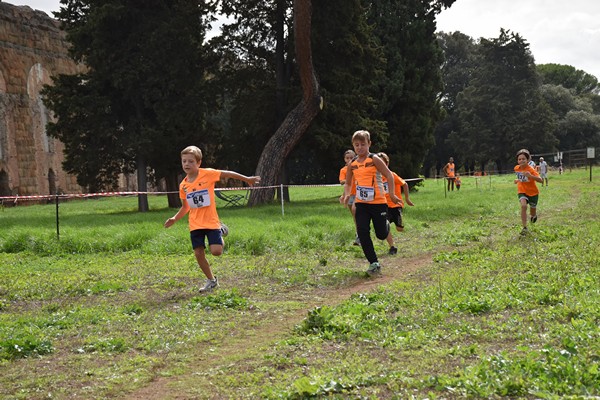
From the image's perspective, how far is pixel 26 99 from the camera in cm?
4631

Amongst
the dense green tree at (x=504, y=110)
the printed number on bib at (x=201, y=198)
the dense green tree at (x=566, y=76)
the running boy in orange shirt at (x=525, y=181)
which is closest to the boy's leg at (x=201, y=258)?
the printed number on bib at (x=201, y=198)

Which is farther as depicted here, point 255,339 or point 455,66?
point 455,66

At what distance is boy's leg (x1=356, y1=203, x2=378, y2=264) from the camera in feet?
28.5

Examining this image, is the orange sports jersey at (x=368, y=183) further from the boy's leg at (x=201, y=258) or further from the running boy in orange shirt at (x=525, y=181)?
the running boy in orange shirt at (x=525, y=181)

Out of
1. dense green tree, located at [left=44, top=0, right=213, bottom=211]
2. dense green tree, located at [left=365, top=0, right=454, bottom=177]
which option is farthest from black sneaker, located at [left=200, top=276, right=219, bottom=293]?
dense green tree, located at [left=365, top=0, right=454, bottom=177]

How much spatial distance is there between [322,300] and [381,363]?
2.79 metres

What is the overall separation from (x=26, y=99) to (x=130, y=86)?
2692cm

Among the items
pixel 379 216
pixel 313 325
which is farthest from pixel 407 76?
pixel 313 325

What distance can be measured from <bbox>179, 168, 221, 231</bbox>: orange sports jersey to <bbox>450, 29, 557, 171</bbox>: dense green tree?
190 feet

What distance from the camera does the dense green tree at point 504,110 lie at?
6119cm

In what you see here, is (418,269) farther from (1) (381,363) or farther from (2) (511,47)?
(2) (511,47)

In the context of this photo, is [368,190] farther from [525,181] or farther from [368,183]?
[525,181]

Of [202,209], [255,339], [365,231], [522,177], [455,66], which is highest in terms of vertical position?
[455,66]

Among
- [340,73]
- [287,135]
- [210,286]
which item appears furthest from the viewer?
[340,73]
